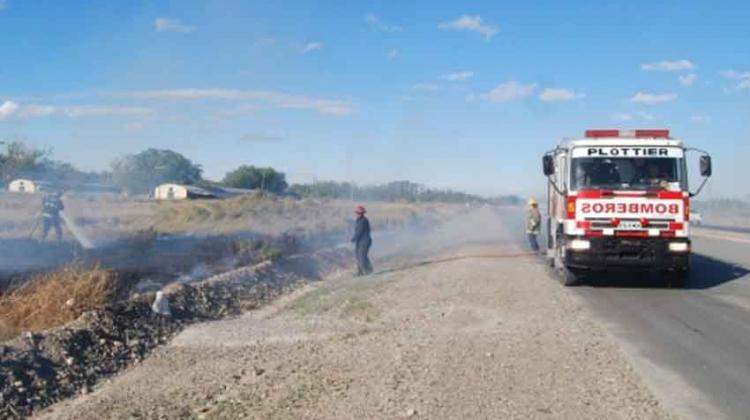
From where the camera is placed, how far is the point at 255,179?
113 metres

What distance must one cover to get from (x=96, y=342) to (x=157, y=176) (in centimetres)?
8774

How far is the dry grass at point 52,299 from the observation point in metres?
11.9

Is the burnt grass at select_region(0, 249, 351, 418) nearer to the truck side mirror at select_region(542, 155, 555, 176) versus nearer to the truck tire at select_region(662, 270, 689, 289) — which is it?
the truck side mirror at select_region(542, 155, 555, 176)

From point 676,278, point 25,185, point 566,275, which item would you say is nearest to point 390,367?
point 566,275

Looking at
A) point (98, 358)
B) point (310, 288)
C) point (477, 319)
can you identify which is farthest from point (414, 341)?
point (310, 288)

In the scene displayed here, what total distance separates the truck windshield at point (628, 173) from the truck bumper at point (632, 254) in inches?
40.7

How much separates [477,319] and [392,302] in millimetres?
2174

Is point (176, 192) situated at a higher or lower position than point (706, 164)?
lower

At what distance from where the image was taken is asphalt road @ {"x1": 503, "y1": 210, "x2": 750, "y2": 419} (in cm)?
751

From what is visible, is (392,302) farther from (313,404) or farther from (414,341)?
(313,404)

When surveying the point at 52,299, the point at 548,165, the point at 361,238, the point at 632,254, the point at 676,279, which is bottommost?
the point at 676,279

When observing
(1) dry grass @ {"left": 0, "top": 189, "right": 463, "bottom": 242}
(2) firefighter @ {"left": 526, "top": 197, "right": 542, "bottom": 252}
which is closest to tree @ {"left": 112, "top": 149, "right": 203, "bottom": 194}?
(1) dry grass @ {"left": 0, "top": 189, "right": 463, "bottom": 242}

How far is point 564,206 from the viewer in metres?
16.2

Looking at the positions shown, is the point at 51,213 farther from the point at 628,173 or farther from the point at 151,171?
the point at 151,171
